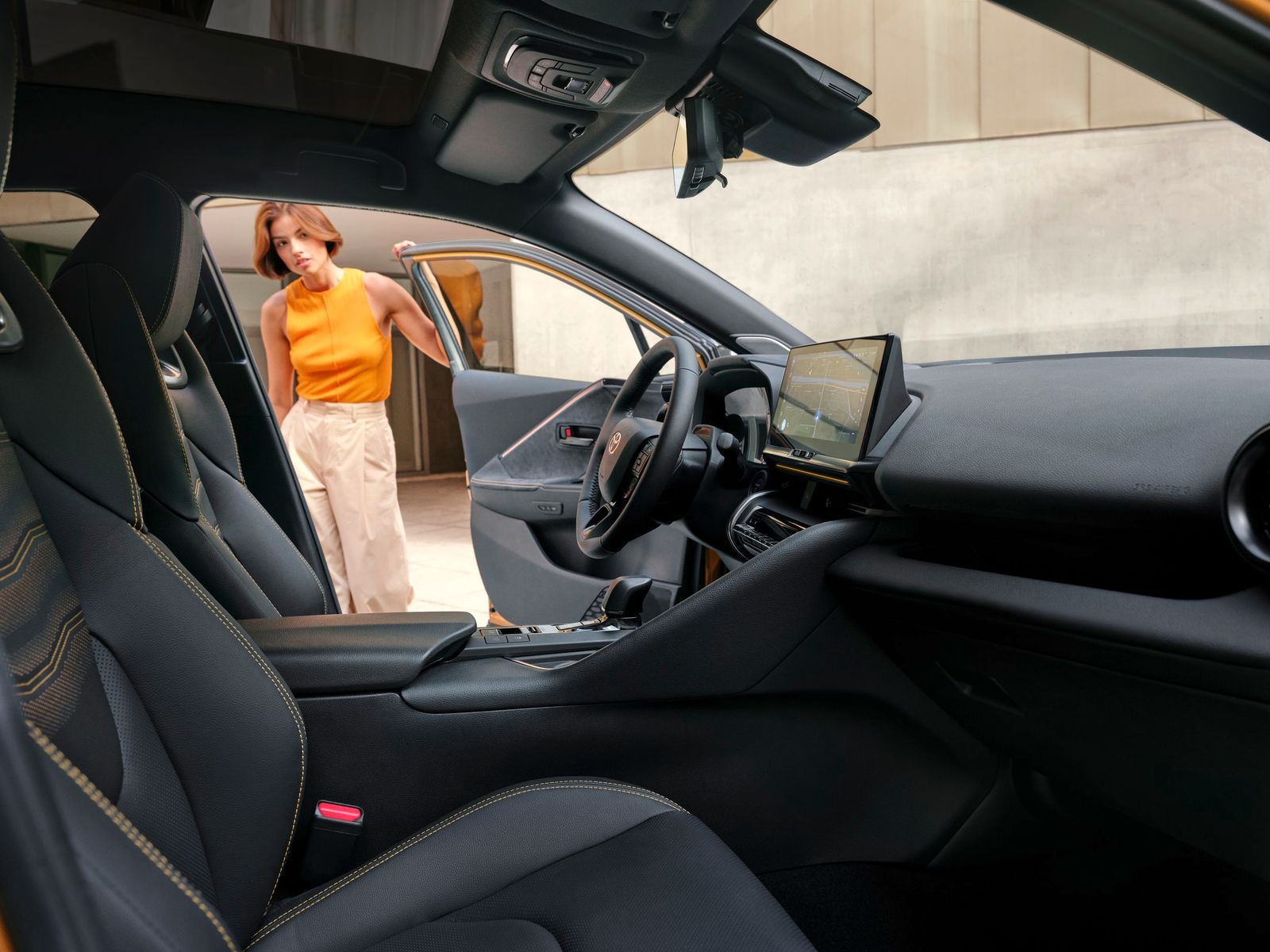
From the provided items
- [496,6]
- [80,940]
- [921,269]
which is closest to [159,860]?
[80,940]

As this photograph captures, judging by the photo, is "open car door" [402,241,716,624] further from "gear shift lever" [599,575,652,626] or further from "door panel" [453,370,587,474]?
"gear shift lever" [599,575,652,626]

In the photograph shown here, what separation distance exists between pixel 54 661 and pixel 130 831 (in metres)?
0.14

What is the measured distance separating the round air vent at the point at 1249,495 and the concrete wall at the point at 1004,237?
273 millimetres

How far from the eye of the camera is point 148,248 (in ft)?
3.54

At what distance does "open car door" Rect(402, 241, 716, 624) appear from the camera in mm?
2086

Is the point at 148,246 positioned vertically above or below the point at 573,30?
below

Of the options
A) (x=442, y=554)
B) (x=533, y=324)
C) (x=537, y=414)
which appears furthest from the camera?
(x=442, y=554)

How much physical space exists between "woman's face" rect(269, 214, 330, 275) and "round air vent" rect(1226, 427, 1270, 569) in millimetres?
2114

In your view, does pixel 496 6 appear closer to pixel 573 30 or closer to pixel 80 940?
pixel 573 30

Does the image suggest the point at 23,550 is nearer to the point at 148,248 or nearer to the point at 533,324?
the point at 148,248

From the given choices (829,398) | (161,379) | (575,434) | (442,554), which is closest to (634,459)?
(829,398)

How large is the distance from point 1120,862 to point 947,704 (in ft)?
1.08

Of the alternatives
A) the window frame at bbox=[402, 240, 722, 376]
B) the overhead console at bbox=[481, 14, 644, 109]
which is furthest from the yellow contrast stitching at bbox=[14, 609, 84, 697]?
the window frame at bbox=[402, 240, 722, 376]

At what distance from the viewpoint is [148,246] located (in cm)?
108
